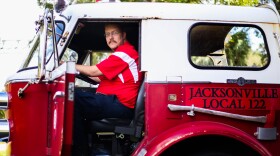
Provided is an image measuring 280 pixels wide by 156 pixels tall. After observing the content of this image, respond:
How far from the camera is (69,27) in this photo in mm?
4672

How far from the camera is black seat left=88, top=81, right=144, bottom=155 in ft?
15.3

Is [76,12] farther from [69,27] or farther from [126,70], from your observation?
[126,70]

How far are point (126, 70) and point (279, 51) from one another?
1.48 metres

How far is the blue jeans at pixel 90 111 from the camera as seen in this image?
4629mm

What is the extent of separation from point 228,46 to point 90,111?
6.00ft

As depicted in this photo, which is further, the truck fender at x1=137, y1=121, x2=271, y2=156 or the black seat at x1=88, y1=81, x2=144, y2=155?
the black seat at x1=88, y1=81, x2=144, y2=155

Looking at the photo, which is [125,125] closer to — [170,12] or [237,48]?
[170,12]

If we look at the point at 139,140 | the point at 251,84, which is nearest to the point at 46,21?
the point at 139,140

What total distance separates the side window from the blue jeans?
850 mm

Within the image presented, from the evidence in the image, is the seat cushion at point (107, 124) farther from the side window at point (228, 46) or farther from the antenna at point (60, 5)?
the antenna at point (60, 5)

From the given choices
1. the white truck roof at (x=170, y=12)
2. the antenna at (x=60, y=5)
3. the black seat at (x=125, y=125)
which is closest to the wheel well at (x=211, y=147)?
the black seat at (x=125, y=125)

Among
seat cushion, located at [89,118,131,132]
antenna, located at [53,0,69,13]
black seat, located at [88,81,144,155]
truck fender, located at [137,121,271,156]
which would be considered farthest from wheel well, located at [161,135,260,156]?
antenna, located at [53,0,69,13]

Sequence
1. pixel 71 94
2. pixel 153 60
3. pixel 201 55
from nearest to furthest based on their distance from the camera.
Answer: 1. pixel 71 94
2. pixel 153 60
3. pixel 201 55

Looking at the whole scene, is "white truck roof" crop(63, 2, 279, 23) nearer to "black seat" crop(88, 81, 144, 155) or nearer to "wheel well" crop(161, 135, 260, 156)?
"black seat" crop(88, 81, 144, 155)
